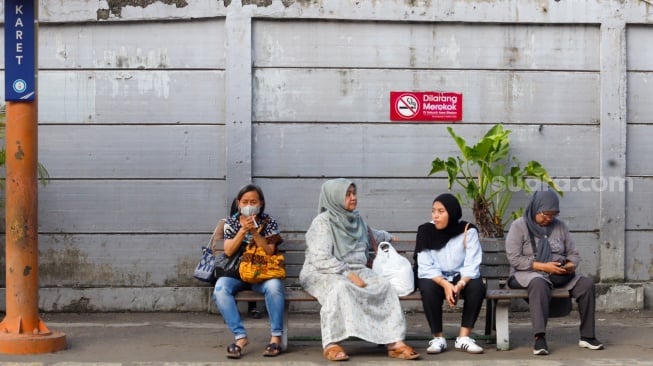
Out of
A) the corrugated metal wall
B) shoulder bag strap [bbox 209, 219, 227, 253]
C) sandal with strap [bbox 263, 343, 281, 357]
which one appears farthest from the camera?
the corrugated metal wall

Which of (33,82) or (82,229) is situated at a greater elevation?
(33,82)

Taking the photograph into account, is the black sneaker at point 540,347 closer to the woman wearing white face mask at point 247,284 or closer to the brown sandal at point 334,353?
the brown sandal at point 334,353

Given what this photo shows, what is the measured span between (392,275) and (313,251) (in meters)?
0.59

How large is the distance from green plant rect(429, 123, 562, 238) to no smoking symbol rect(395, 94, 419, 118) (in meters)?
0.42

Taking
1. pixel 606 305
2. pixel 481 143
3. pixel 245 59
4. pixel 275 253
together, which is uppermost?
pixel 245 59

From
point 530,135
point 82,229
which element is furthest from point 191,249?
point 530,135

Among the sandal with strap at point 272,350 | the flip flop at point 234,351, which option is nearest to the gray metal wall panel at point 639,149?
the sandal with strap at point 272,350

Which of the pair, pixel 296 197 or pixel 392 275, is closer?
pixel 392 275

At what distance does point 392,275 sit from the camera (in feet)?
25.1

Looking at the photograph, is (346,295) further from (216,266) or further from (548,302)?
(548,302)

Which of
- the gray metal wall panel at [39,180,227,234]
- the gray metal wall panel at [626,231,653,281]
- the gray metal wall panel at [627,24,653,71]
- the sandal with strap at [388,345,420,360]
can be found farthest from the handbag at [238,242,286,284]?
the gray metal wall panel at [627,24,653,71]

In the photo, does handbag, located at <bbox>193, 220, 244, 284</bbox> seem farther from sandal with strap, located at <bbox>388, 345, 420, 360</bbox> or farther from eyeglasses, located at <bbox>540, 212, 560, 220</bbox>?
eyeglasses, located at <bbox>540, 212, 560, 220</bbox>

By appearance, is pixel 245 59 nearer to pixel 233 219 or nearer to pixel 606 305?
pixel 233 219

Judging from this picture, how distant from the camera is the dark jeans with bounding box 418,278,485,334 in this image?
7.59 metres
